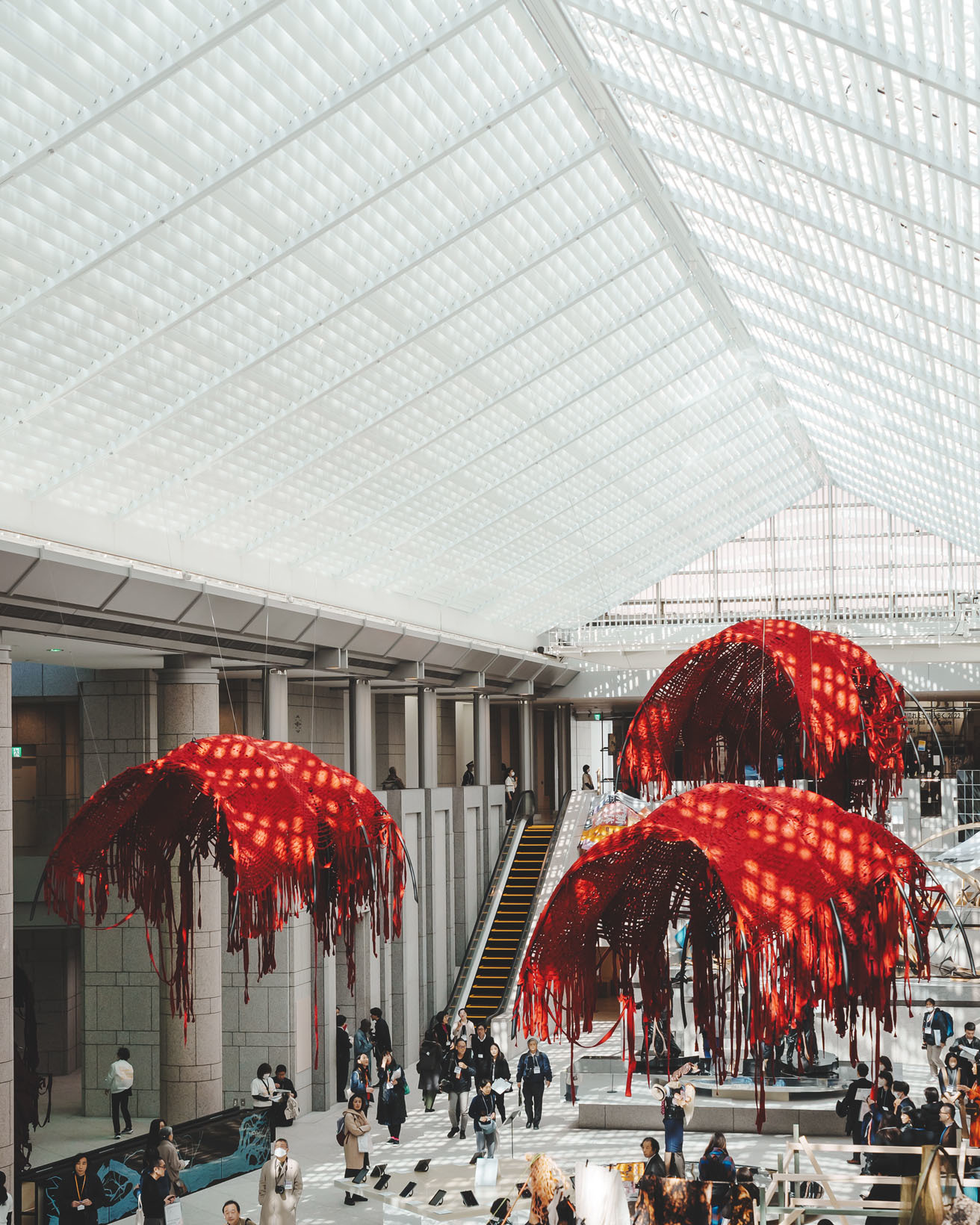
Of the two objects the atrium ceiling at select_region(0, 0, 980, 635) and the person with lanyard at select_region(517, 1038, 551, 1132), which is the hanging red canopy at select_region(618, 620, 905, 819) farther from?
the person with lanyard at select_region(517, 1038, 551, 1132)

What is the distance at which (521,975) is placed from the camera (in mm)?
5949

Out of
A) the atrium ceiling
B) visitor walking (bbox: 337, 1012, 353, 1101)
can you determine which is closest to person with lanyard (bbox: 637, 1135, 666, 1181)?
the atrium ceiling

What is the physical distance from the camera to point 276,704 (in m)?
19.2

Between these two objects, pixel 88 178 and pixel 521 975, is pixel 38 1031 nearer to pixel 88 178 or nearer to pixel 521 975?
pixel 88 178

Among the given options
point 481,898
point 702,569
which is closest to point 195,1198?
point 481,898

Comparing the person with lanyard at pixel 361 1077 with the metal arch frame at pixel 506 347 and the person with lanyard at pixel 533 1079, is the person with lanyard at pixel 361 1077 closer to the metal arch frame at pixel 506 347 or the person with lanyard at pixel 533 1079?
the person with lanyard at pixel 533 1079

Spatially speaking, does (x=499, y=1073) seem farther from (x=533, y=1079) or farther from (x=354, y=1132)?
(x=354, y=1132)

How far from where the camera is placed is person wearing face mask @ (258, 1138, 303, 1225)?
12.0 metres

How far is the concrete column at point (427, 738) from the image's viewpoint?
82.4 ft

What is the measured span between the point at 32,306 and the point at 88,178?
1.31m

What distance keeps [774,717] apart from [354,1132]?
859 cm

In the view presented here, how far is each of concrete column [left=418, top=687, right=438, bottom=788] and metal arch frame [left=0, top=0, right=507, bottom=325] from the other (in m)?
16.0

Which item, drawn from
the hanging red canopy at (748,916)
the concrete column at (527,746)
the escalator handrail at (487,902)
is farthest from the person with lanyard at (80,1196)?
the concrete column at (527,746)

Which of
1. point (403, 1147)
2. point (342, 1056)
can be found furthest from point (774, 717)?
point (342, 1056)
